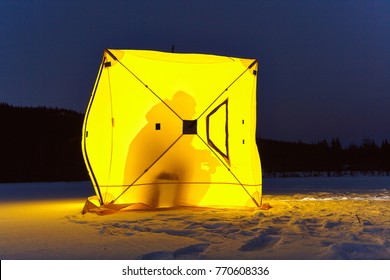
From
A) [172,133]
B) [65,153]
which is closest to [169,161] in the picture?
[172,133]

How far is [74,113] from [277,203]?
75.5 ft

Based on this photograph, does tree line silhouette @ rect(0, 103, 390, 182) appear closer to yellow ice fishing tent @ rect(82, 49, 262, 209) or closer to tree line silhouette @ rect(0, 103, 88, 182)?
tree line silhouette @ rect(0, 103, 88, 182)

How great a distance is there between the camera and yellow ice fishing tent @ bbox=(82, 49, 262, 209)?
20.0 feet

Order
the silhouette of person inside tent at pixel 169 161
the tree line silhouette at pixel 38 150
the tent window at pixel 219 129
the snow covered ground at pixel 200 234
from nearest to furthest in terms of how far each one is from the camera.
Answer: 1. the snow covered ground at pixel 200 234
2. the silhouette of person inside tent at pixel 169 161
3. the tent window at pixel 219 129
4. the tree line silhouette at pixel 38 150

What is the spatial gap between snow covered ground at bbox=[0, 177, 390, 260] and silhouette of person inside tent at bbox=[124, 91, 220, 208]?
42 centimetres

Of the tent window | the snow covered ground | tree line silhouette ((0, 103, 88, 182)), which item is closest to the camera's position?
the snow covered ground

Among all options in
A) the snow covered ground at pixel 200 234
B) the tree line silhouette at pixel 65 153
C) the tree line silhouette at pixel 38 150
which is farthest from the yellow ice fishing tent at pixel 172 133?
the tree line silhouette at pixel 65 153

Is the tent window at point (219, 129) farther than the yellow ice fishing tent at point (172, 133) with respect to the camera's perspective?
Yes

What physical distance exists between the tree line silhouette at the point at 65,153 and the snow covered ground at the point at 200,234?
33.9 ft

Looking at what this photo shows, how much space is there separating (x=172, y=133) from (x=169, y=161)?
40cm

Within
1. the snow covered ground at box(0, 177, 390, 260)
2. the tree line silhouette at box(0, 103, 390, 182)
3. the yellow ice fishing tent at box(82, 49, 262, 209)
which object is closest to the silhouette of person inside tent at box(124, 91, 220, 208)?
the yellow ice fishing tent at box(82, 49, 262, 209)

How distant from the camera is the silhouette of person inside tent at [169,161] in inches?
239

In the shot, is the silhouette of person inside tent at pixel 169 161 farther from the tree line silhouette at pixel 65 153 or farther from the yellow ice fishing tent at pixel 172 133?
the tree line silhouette at pixel 65 153

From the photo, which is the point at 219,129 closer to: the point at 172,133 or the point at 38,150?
the point at 172,133
